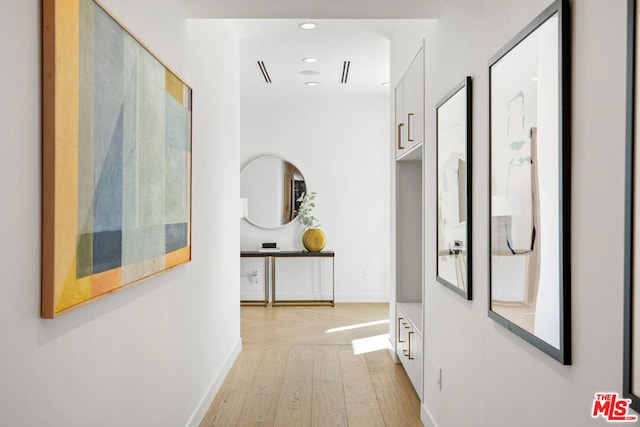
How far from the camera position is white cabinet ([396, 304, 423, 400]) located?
11.2 feet

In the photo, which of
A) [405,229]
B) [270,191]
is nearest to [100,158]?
[405,229]

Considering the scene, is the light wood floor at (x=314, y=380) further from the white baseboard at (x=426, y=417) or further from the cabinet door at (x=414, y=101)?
the cabinet door at (x=414, y=101)

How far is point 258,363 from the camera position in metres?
4.34

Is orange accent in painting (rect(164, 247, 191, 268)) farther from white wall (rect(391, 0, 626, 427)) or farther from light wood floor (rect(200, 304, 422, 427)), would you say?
white wall (rect(391, 0, 626, 427))

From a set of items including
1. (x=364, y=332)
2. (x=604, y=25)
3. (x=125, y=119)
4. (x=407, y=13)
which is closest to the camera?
(x=604, y=25)

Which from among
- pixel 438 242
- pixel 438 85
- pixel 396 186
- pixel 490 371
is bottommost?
pixel 490 371

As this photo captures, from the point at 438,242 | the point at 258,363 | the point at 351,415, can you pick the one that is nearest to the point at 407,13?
the point at 438,242

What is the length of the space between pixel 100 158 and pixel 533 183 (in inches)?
50.3

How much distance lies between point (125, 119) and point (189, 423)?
1.77 metres

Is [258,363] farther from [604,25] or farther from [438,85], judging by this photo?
[604,25]

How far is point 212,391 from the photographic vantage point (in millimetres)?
3445

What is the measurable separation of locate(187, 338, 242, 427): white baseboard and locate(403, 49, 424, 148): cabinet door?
2.07 metres

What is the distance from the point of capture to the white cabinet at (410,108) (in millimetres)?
3321

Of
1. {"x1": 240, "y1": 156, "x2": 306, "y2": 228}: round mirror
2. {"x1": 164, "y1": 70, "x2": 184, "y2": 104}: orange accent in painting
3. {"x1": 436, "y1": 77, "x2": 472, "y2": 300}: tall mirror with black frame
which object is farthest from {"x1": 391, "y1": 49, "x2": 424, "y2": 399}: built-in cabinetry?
{"x1": 240, "y1": 156, "x2": 306, "y2": 228}: round mirror
